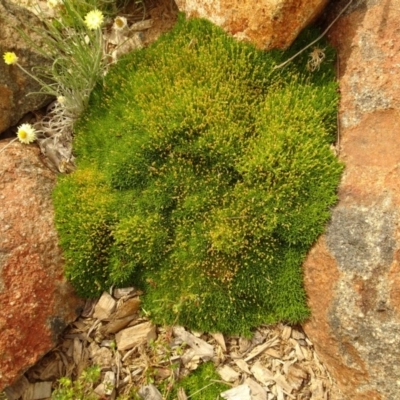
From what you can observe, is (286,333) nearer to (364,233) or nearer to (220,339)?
(220,339)

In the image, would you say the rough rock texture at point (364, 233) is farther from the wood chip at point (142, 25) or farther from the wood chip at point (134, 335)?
the wood chip at point (142, 25)

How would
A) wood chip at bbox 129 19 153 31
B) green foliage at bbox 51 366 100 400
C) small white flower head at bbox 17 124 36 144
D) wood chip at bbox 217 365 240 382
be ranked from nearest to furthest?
green foliage at bbox 51 366 100 400
wood chip at bbox 217 365 240 382
small white flower head at bbox 17 124 36 144
wood chip at bbox 129 19 153 31

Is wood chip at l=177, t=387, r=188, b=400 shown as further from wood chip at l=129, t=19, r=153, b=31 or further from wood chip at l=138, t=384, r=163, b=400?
wood chip at l=129, t=19, r=153, b=31

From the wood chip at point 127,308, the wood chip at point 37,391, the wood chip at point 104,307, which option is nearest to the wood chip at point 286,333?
the wood chip at point 127,308

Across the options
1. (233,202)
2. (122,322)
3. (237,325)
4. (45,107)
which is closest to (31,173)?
(45,107)

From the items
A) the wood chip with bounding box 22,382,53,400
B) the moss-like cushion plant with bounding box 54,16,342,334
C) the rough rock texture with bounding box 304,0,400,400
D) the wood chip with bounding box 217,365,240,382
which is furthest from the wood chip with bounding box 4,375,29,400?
the rough rock texture with bounding box 304,0,400,400

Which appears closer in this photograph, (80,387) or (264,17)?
(80,387)

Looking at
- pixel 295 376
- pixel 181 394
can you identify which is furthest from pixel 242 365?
pixel 181 394
